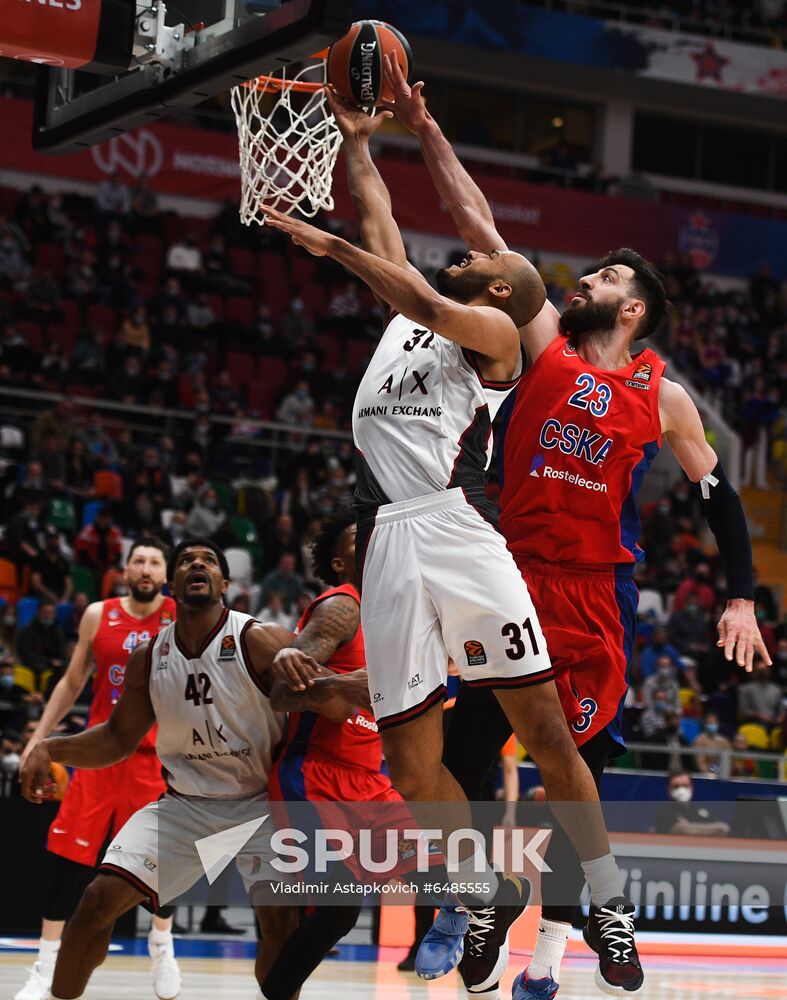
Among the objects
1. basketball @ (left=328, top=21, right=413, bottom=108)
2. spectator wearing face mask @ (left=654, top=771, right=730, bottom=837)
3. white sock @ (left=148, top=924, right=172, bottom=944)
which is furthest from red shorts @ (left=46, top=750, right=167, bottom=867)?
spectator wearing face mask @ (left=654, top=771, right=730, bottom=837)

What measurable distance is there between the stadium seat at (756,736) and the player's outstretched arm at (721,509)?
10181 mm

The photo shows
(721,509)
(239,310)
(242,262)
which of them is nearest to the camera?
(721,509)

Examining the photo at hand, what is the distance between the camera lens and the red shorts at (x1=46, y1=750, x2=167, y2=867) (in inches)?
297

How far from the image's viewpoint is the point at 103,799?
25.1ft

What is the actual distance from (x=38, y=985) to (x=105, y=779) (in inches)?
45.7

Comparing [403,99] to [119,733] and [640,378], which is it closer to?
[640,378]

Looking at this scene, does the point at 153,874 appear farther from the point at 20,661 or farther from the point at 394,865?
the point at 20,661

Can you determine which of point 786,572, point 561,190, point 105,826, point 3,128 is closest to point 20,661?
point 105,826

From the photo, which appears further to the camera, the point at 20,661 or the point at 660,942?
the point at 20,661

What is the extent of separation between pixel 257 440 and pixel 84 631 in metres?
9.73

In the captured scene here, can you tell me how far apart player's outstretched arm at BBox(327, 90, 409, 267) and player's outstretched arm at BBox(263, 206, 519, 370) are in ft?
1.16

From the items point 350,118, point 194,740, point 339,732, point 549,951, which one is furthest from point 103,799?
point 350,118

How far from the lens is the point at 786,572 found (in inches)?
901

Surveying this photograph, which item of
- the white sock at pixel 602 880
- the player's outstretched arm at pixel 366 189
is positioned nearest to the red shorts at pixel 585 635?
the white sock at pixel 602 880
